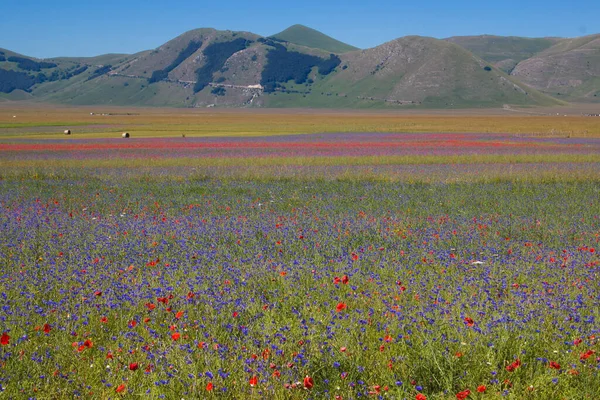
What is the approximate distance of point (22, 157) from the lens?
117ft

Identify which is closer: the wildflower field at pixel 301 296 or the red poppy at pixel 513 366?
the red poppy at pixel 513 366

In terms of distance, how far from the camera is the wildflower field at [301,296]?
518cm

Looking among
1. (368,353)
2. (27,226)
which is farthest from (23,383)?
(27,226)

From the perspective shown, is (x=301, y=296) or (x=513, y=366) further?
(x=301, y=296)

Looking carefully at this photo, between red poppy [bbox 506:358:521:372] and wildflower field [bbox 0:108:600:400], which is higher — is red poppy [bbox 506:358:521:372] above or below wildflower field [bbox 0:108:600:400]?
above

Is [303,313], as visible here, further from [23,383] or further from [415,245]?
[415,245]

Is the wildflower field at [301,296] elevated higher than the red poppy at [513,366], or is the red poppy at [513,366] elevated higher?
the red poppy at [513,366]

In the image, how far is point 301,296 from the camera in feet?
25.0

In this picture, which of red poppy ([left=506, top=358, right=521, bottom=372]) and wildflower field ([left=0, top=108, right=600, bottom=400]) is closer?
red poppy ([left=506, top=358, right=521, bottom=372])

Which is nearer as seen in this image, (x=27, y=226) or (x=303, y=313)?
(x=303, y=313)

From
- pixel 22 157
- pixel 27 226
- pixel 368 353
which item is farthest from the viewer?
pixel 22 157

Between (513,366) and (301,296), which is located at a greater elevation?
(513,366)

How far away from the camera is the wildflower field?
518cm

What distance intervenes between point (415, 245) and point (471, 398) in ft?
20.0
